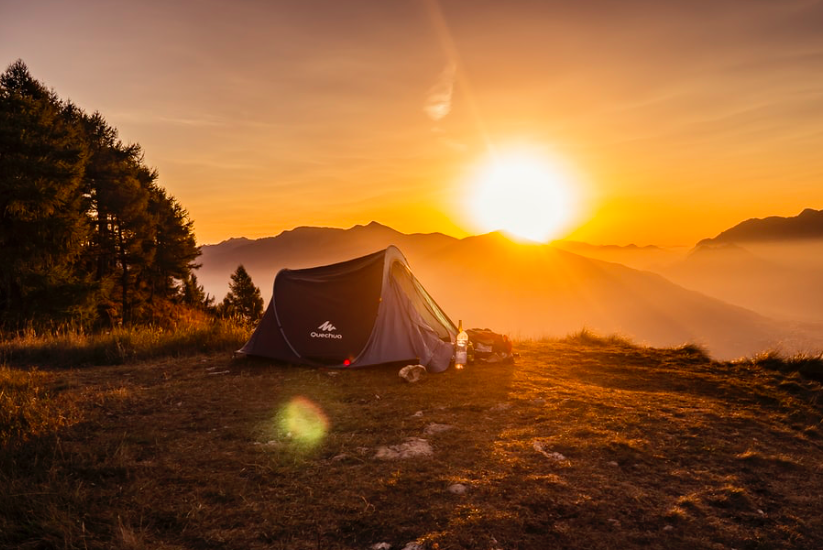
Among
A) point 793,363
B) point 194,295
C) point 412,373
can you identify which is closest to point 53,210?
point 412,373

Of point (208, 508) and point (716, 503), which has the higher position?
point (208, 508)

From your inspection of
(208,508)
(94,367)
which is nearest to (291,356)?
(94,367)

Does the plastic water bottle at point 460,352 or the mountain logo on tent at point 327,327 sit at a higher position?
the mountain logo on tent at point 327,327

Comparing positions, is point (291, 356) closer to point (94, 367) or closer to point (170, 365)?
point (170, 365)

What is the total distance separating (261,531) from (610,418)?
4.63m

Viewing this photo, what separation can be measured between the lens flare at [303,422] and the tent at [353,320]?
244cm

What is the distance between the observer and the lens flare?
17.3 feet

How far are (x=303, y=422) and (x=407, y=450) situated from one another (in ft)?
5.61

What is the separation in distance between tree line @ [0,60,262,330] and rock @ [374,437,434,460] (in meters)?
13.2

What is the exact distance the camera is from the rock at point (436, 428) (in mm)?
5488

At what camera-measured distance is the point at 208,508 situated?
12.0ft

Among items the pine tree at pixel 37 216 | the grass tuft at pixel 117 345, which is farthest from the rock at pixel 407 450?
the pine tree at pixel 37 216

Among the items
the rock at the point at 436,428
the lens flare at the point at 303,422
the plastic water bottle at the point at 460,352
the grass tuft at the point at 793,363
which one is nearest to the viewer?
the lens flare at the point at 303,422

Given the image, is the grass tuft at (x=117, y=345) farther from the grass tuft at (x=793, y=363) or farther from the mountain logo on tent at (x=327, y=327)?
the grass tuft at (x=793, y=363)
